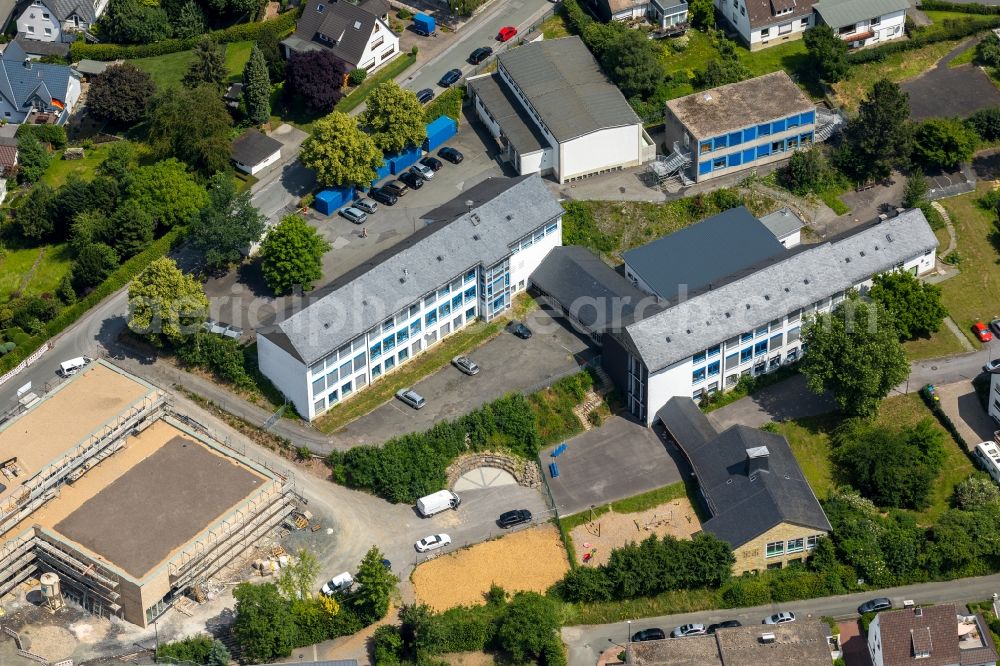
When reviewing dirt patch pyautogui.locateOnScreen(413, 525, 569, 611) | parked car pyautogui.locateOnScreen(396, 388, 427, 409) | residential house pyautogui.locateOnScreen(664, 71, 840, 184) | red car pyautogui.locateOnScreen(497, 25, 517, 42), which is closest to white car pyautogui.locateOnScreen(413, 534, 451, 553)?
dirt patch pyautogui.locateOnScreen(413, 525, 569, 611)

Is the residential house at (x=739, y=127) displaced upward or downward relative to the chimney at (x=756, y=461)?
upward

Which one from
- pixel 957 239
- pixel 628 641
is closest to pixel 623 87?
pixel 957 239

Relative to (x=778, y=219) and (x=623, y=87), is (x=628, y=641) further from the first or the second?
(x=623, y=87)

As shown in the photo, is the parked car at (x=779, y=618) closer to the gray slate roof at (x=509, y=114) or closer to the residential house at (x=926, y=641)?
the residential house at (x=926, y=641)

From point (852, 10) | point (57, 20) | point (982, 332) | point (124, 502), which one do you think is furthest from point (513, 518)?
point (57, 20)

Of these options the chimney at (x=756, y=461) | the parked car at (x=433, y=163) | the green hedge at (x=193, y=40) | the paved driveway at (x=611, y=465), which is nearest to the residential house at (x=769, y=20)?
the parked car at (x=433, y=163)
